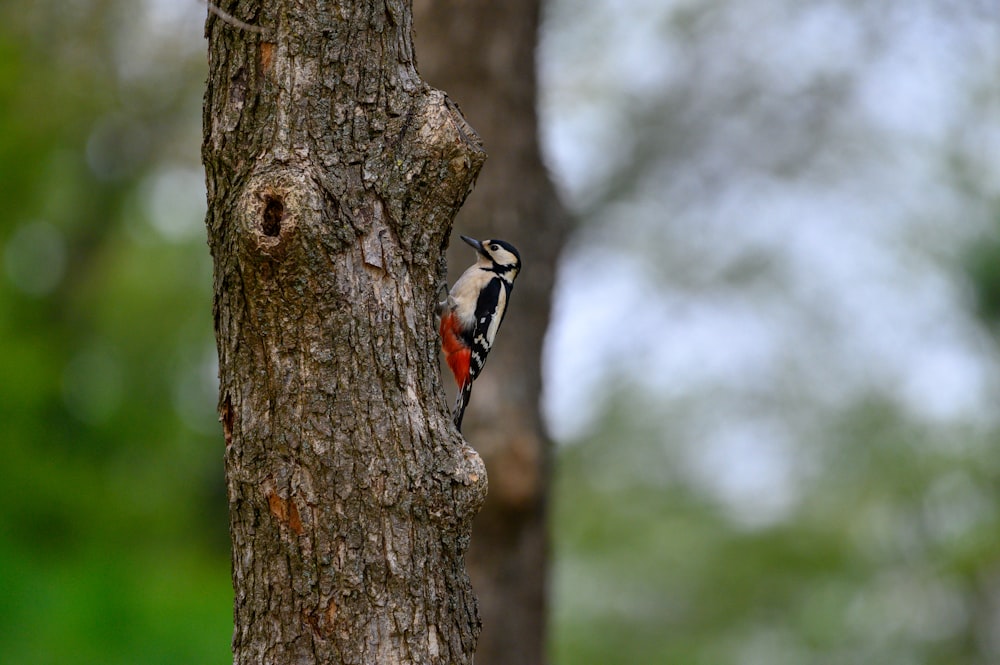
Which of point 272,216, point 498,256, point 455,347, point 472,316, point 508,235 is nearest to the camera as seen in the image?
point 272,216

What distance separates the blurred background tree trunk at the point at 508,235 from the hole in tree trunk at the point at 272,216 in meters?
3.34

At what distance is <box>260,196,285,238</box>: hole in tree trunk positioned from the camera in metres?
2.58

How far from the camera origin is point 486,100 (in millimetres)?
6250

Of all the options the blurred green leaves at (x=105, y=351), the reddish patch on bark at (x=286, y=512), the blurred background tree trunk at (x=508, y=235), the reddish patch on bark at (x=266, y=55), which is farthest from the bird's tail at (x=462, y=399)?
the blurred green leaves at (x=105, y=351)

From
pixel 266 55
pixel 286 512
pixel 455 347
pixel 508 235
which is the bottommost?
pixel 286 512

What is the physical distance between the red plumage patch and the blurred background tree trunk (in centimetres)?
93

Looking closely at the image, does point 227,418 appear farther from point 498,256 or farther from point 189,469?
point 189,469

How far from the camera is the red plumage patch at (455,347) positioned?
4844 mm

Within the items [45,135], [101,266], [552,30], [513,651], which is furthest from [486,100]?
[101,266]

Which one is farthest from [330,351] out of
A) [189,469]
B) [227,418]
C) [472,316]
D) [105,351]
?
[189,469]

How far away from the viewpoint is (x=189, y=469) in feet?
44.7

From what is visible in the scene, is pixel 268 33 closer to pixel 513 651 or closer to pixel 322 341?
pixel 322 341

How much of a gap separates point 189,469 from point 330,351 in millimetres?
11713

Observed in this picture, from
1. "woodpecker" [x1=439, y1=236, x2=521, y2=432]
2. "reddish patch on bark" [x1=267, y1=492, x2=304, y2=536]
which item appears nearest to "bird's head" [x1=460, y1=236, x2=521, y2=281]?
"woodpecker" [x1=439, y1=236, x2=521, y2=432]
